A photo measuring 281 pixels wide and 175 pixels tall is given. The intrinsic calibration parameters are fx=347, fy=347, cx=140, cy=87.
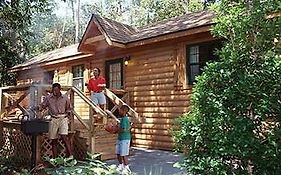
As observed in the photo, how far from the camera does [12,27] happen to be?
1372 cm

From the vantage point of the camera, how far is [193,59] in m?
9.68

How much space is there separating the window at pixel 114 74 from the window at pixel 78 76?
185cm

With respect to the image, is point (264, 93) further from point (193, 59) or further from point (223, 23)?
point (193, 59)

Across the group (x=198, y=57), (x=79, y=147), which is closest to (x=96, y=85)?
(x=79, y=147)

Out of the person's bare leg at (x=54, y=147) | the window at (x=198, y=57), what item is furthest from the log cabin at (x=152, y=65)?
the person's bare leg at (x=54, y=147)

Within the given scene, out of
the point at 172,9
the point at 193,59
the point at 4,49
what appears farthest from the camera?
the point at 172,9

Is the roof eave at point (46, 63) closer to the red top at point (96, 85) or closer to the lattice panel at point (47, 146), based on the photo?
the red top at point (96, 85)

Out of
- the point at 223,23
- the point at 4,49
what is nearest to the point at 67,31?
the point at 4,49

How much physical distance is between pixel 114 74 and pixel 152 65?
2.04 m

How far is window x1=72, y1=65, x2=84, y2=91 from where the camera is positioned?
14.1 metres

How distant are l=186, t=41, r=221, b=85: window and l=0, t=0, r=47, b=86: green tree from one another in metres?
6.42

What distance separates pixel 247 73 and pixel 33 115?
5324mm

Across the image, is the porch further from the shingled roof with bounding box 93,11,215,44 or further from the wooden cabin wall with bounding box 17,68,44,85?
the wooden cabin wall with bounding box 17,68,44,85

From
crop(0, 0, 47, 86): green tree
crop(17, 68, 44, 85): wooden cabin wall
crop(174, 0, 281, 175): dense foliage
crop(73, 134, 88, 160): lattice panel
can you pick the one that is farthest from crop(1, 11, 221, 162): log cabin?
crop(174, 0, 281, 175): dense foliage
